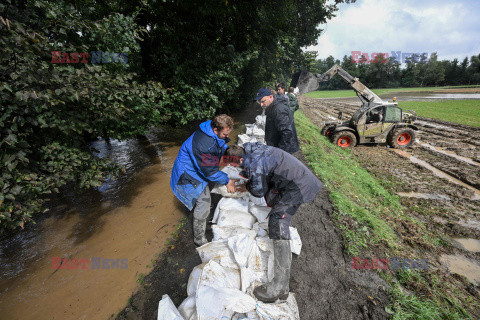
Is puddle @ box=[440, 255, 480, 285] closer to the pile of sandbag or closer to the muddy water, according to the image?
the pile of sandbag

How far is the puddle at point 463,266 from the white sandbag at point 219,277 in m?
3.28

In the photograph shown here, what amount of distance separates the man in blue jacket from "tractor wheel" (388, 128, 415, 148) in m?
7.66

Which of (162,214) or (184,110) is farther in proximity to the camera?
(184,110)

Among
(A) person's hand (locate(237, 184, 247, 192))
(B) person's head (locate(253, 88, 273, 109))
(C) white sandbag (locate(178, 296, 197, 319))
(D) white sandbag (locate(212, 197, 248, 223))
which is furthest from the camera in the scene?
(B) person's head (locate(253, 88, 273, 109))

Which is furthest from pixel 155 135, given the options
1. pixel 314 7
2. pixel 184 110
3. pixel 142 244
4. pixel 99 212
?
pixel 314 7

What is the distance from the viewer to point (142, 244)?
3.07 m

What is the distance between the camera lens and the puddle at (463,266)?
103 inches

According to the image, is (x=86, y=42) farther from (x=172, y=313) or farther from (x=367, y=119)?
(x=367, y=119)

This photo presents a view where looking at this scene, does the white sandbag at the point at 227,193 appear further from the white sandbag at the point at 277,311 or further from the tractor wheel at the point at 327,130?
the tractor wheel at the point at 327,130

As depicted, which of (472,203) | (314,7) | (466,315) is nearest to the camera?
(466,315)

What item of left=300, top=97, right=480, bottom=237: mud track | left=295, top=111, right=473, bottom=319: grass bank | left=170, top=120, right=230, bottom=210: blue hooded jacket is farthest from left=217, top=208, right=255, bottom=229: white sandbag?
left=300, top=97, right=480, bottom=237: mud track

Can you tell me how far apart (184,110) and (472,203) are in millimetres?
7531

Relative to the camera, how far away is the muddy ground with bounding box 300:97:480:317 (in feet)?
9.72

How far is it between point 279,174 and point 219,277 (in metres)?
1.19
